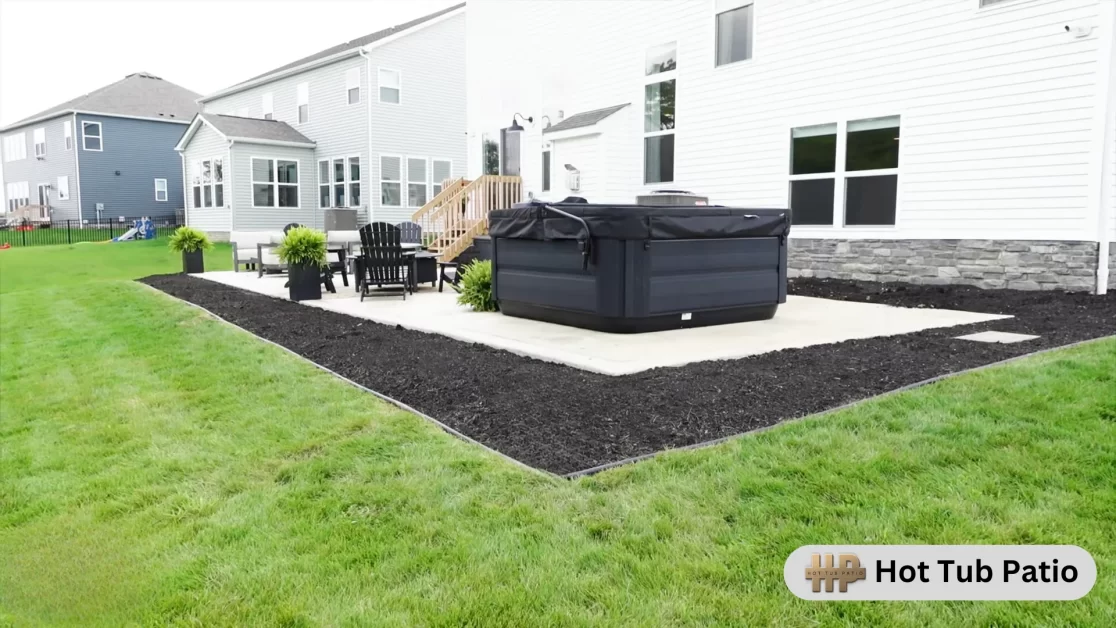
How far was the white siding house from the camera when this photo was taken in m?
7.82

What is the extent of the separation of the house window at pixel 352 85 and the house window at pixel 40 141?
67.6 ft

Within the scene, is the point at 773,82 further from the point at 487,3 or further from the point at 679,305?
the point at 487,3

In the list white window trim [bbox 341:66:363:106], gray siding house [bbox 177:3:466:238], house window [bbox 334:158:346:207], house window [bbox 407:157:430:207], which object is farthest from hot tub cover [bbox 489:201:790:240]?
house window [bbox 334:158:346:207]

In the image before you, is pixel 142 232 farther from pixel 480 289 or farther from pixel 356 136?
pixel 480 289

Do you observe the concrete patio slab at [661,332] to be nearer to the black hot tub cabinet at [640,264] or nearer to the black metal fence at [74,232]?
the black hot tub cabinet at [640,264]

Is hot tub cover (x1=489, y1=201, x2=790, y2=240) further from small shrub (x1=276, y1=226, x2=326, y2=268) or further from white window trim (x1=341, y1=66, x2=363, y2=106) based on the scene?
white window trim (x1=341, y1=66, x2=363, y2=106)

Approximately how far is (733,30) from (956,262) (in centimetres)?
462

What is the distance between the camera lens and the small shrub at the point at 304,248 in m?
9.08

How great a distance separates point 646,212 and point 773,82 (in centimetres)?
552

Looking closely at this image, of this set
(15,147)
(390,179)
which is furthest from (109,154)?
(390,179)

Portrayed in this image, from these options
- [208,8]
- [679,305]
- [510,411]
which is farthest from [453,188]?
[208,8]

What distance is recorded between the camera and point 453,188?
1348cm

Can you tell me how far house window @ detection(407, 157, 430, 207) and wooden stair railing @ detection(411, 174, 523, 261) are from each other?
8681mm

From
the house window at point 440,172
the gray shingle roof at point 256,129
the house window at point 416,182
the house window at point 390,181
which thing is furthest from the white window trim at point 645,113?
the gray shingle roof at point 256,129
